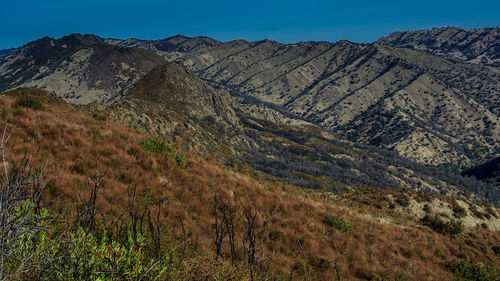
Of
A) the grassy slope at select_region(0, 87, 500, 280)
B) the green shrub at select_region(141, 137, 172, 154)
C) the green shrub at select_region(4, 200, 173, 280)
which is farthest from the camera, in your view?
the green shrub at select_region(141, 137, 172, 154)

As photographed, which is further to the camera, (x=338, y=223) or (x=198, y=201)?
(x=338, y=223)

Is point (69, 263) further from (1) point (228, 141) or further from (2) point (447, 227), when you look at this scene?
(1) point (228, 141)

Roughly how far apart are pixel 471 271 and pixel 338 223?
510 cm

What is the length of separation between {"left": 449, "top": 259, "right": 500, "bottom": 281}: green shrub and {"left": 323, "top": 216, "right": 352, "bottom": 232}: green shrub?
4.05m

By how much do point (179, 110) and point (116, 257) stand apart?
68.3 m

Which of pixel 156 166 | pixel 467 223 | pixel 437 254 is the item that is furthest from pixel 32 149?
pixel 467 223

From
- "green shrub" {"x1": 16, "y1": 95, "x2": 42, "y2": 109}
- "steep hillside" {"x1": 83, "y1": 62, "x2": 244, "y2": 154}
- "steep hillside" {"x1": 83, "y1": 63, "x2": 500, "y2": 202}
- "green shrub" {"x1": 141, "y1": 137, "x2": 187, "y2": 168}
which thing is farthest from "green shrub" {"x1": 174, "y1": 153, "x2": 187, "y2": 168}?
"steep hillside" {"x1": 83, "y1": 62, "x2": 244, "y2": 154}

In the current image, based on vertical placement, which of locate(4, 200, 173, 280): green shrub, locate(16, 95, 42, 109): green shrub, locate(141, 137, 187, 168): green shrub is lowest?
locate(4, 200, 173, 280): green shrub

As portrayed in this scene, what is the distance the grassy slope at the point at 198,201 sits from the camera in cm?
718

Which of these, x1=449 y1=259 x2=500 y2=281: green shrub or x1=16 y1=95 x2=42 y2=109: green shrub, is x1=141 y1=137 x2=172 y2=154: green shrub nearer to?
x1=16 y1=95 x2=42 y2=109: green shrub

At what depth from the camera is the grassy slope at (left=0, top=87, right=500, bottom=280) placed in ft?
23.5

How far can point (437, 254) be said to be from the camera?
12.0m

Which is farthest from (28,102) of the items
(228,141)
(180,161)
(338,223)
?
(228,141)

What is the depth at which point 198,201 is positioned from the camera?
9.20 metres
